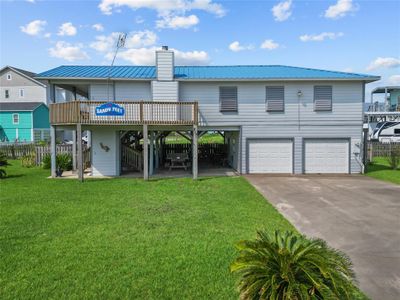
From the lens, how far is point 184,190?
38.4ft

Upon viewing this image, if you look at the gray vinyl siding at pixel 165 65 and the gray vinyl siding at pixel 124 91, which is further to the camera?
the gray vinyl siding at pixel 124 91

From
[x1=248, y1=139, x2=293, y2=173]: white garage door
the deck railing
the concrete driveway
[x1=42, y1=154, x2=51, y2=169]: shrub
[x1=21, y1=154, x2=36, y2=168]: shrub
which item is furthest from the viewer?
[x1=21, y1=154, x2=36, y2=168]: shrub

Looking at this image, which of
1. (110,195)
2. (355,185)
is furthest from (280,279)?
(355,185)

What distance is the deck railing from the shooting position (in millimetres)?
14164

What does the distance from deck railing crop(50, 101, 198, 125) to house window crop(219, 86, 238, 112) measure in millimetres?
2019

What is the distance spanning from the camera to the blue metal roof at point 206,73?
15898 millimetres

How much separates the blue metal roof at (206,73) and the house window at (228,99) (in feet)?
2.05

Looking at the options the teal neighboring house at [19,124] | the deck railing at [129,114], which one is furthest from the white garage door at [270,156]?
the teal neighboring house at [19,124]

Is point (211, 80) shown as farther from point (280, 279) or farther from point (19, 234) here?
point (280, 279)

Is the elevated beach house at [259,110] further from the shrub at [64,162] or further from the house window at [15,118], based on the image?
the house window at [15,118]

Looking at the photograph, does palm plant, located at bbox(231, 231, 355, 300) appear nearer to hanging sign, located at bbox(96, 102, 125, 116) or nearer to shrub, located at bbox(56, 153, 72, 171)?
hanging sign, located at bbox(96, 102, 125, 116)

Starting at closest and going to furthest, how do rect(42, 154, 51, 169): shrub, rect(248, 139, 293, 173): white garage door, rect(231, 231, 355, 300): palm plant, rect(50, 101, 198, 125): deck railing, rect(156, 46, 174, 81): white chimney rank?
rect(231, 231, 355, 300): palm plant < rect(50, 101, 198, 125): deck railing < rect(156, 46, 174, 81): white chimney < rect(248, 139, 293, 173): white garage door < rect(42, 154, 51, 169): shrub

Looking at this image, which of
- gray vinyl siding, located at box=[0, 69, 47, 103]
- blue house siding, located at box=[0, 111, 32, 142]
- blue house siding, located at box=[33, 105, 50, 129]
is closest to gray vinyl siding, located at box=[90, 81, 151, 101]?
blue house siding, located at box=[33, 105, 50, 129]

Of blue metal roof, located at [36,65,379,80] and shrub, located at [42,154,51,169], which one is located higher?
blue metal roof, located at [36,65,379,80]
